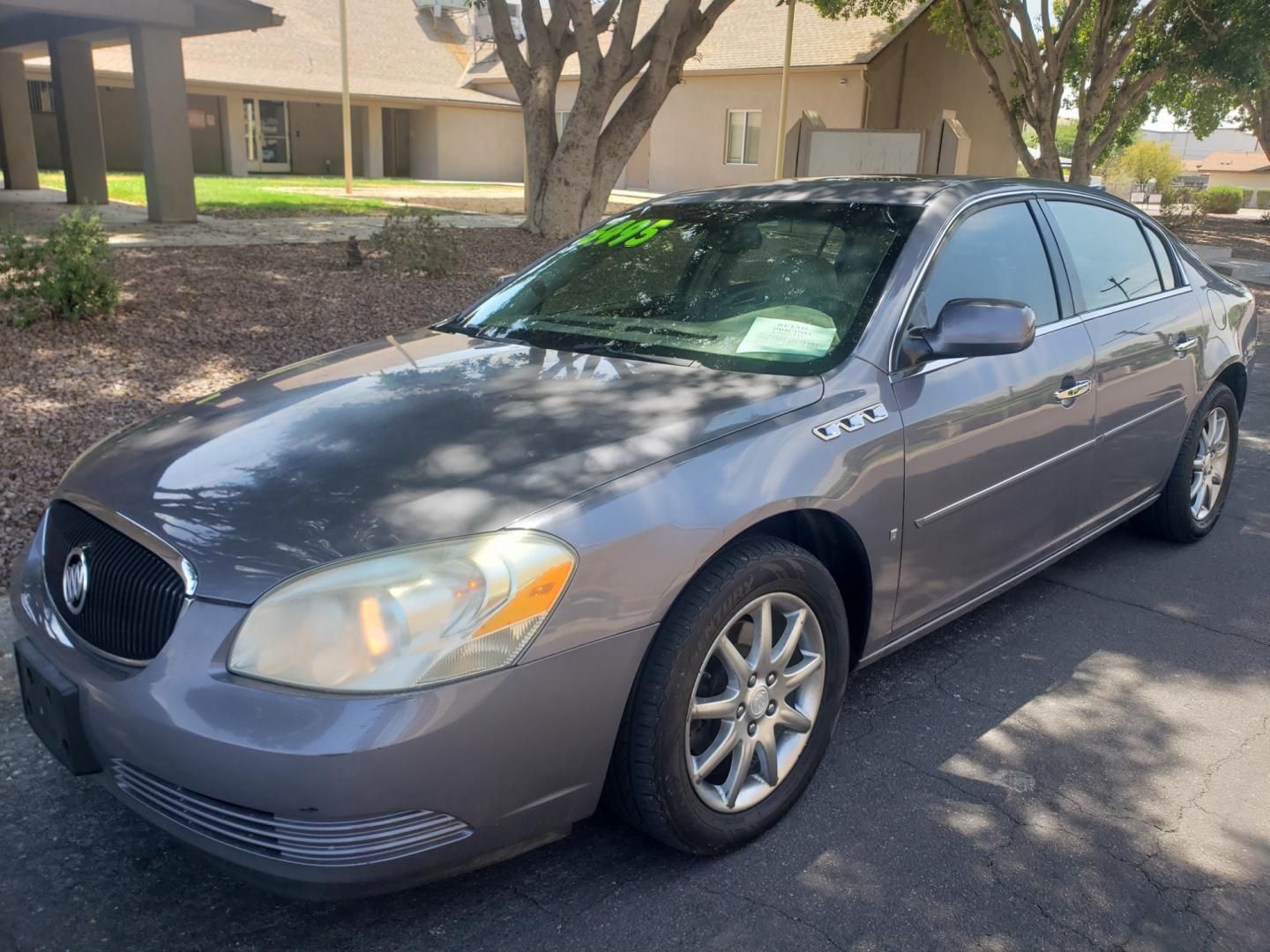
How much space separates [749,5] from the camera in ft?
96.3

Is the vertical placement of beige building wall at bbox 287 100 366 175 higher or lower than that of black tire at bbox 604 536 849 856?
higher

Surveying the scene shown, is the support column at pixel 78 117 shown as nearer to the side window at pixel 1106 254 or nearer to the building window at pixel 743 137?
the building window at pixel 743 137

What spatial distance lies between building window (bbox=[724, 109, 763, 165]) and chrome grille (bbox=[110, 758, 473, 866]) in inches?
1075

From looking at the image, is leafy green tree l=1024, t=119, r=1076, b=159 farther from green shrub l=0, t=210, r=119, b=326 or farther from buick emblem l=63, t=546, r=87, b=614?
buick emblem l=63, t=546, r=87, b=614

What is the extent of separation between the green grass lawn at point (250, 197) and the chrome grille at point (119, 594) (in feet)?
49.1

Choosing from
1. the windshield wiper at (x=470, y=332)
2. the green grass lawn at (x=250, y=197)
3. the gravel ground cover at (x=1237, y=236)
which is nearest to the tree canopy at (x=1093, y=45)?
the gravel ground cover at (x=1237, y=236)

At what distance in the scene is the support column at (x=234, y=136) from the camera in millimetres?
29531

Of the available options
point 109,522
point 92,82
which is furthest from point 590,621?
point 92,82

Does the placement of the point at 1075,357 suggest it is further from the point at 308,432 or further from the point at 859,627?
the point at 308,432

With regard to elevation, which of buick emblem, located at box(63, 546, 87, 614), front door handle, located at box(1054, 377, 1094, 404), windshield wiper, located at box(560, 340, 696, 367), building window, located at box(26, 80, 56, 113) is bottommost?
buick emblem, located at box(63, 546, 87, 614)

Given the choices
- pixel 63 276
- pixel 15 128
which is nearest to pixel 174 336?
pixel 63 276

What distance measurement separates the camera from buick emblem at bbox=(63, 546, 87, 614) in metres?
2.48

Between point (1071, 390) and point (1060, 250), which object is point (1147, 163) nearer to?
point (1060, 250)

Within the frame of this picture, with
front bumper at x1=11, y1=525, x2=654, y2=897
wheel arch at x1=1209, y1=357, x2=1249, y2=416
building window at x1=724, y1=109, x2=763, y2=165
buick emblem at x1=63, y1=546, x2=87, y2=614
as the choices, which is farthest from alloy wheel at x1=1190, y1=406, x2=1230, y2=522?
building window at x1=724, y1=109, x2=763, y2=165
